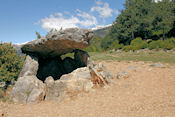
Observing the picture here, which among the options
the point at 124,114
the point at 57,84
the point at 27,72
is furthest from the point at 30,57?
the point at 124,114

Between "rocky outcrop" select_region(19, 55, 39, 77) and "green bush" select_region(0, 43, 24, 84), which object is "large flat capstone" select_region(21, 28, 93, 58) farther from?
"green bush" select_region(0, 43, 24, 84)

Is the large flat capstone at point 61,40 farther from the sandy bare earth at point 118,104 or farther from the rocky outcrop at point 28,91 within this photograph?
the sandy bare earth at point 118,104

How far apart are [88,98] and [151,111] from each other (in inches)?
108

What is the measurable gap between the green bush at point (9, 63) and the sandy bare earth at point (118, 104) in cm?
220

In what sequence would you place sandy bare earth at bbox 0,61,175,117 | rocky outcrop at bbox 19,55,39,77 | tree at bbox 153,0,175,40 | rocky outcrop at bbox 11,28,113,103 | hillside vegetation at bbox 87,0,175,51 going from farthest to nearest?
hillside vegetation at bbox 87,0,175,51 → tree at bbox 153,0,175,40 → rocky outcrop at bbox 19,55,39,77 → rocky outcrop at bbox 11,28,113,103 → sandy bare earth at bbox 0,61,175,117

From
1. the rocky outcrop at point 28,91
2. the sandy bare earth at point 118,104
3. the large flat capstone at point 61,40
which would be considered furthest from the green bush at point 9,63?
the sandy bare earth at point 118,104

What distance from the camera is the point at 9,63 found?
7816 mm

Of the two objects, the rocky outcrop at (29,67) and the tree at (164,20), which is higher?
the tree at (164,20)

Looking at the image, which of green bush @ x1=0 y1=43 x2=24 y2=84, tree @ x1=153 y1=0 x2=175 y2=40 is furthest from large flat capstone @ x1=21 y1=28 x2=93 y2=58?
tree @ x1=153 y1=0 x2=175 y2=40

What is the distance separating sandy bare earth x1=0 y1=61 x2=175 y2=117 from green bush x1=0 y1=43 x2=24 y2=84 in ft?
7.20

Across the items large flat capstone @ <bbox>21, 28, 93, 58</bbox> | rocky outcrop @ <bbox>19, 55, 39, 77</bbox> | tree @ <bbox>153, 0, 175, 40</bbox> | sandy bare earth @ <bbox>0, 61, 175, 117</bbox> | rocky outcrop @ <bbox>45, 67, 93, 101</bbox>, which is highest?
tree @ <bbox>153, 0, 175, 40</bbox>

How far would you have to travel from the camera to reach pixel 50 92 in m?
6.79

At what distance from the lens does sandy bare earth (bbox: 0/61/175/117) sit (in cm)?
473

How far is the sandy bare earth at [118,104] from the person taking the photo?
473 cm
